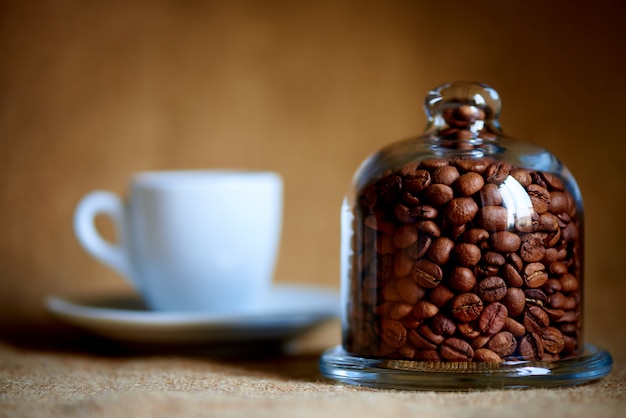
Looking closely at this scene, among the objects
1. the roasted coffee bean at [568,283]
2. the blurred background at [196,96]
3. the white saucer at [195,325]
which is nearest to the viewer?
the roasted coffee bean at [568,283]

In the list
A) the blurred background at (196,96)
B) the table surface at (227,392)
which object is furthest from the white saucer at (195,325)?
the blurred background at (196,96)

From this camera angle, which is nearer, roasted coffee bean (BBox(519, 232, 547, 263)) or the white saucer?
roasted coffee bean (BBox(519, 232, 547, 263))

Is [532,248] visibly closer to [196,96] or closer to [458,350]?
[458,350]

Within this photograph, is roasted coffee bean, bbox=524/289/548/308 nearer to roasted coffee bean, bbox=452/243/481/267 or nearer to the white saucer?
roasted coffee bean, bbox=452/243/481/267

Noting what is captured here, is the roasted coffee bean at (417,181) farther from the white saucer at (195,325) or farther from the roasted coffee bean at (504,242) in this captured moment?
the white saucer at (195,325)

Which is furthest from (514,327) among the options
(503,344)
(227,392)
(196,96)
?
(196,96)

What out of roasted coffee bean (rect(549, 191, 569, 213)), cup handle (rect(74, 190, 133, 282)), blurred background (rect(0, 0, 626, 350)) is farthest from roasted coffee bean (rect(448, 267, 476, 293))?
blurred background (rect(0, 0, 626, 350))
